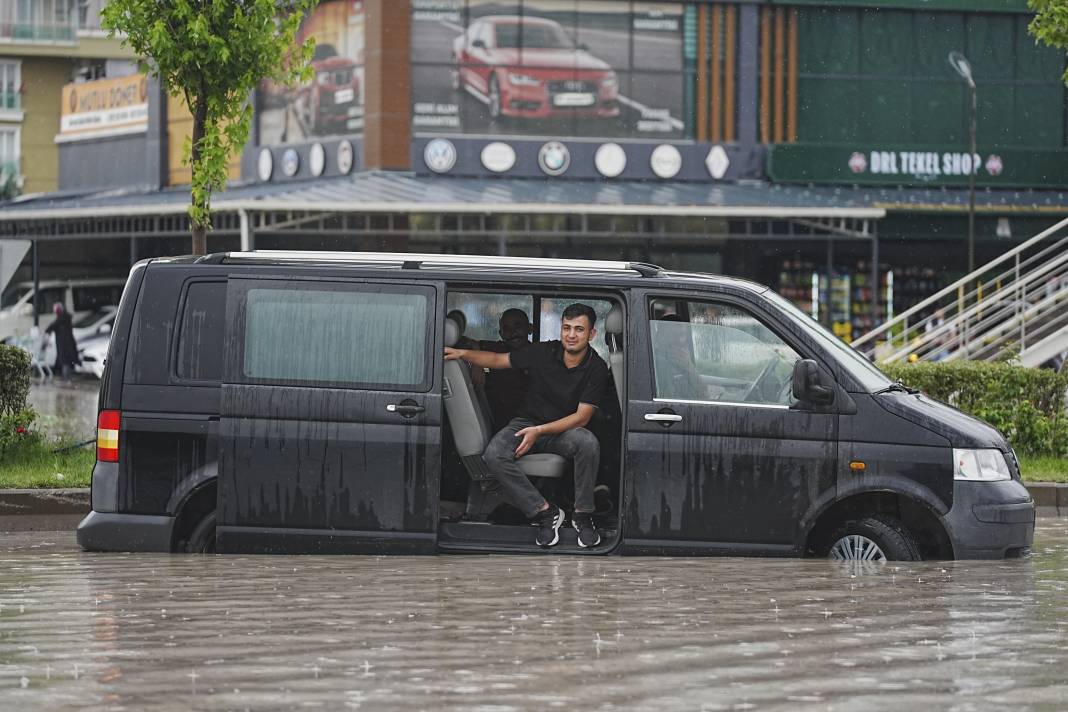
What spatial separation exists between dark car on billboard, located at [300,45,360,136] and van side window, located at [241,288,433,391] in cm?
3459

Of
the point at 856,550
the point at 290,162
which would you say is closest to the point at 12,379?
the point at 856,550

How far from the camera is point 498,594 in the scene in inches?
305

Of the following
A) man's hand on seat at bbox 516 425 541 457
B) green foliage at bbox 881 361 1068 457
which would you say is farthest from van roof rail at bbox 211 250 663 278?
green foliage at bbox 881 361 1068 457

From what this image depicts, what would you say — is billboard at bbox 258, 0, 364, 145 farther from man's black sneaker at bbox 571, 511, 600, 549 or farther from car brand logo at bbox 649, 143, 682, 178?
man's black sneaker at bbox 571, 511, 600, 549

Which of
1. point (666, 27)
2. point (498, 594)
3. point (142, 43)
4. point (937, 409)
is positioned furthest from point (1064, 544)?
point (666, 27)

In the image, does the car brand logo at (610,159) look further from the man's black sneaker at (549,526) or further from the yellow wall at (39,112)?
the yellow wall at (39,112)

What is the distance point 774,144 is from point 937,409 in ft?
116

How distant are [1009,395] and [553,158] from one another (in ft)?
92.4

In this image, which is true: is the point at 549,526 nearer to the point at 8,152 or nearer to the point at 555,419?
the point at 555,419

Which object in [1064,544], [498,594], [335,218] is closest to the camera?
[498,594]

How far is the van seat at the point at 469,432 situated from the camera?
916 centimetres

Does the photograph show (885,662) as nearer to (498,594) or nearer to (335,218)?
(498,594)

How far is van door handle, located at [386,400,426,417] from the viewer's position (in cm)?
884

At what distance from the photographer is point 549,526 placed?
29.6 feet
